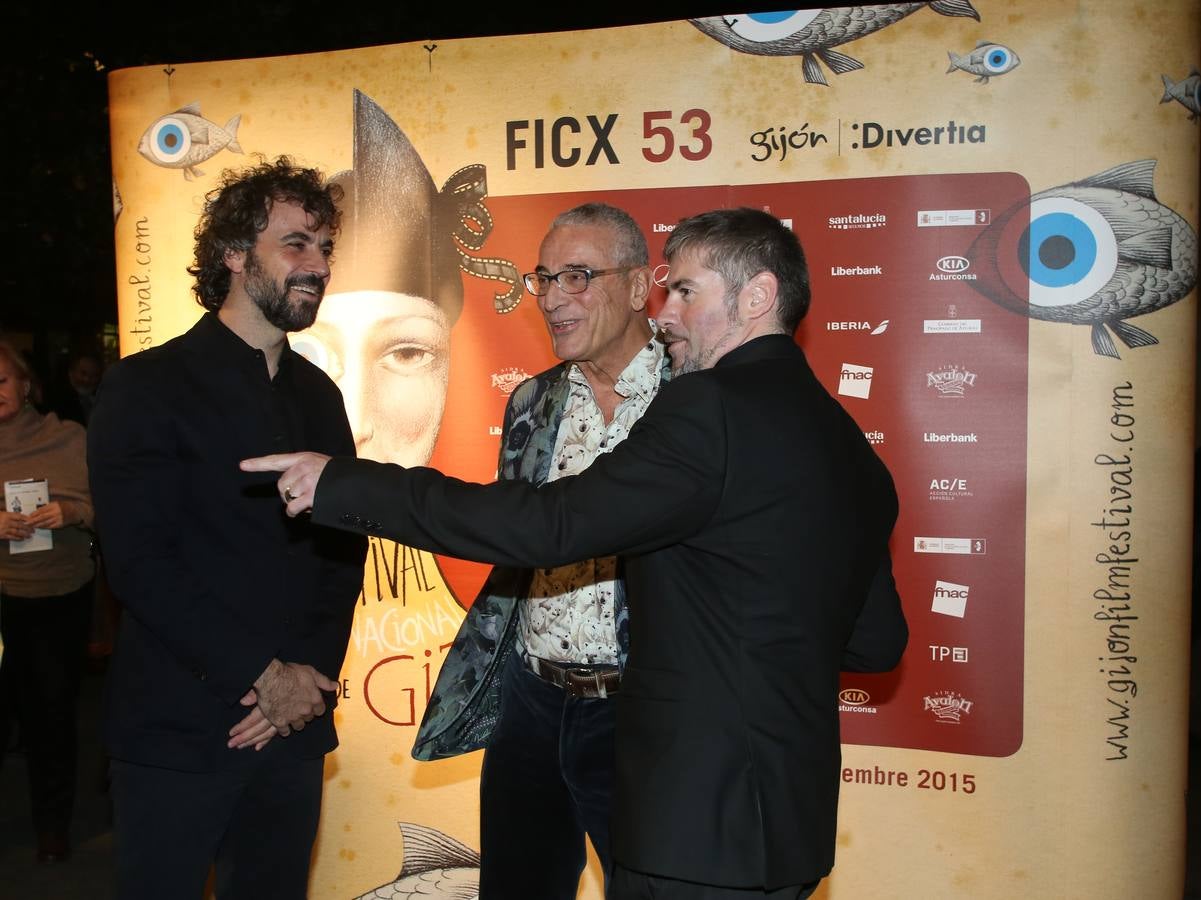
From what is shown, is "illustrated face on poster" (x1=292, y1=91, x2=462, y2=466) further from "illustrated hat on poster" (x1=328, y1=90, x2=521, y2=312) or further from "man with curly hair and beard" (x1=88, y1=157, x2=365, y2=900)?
"man with curly hair and beard" (x1=88, y1=157, x2=365, y2=900)

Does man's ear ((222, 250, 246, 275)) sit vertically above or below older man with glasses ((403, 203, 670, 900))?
above

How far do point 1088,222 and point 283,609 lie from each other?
90.2 inches

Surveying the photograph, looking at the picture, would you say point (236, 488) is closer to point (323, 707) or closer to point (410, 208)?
point (323, 707)

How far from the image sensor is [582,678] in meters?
2.41

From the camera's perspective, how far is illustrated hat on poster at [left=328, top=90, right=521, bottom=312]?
135 inches

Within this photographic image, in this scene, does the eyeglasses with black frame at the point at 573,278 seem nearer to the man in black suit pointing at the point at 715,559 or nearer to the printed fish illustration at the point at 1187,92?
the man in black suit pointing at the point at 715,559

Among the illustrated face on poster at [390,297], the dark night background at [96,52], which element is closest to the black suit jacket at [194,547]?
the illustrated face on poster at [390,297]

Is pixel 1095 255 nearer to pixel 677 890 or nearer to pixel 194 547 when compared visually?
pixel 677 890

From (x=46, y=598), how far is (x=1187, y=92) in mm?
3961

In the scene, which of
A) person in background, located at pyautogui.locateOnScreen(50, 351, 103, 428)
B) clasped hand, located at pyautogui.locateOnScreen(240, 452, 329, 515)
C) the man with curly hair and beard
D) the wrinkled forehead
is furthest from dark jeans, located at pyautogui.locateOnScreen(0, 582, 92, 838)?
person in background, located at pyautogui.locateOnScreen(50, 351, 103, 428)

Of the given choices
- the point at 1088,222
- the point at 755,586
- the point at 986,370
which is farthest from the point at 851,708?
the point at 755,586

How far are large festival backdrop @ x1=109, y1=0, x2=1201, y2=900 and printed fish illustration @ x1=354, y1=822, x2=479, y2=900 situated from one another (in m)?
0.01

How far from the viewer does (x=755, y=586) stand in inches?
65.6

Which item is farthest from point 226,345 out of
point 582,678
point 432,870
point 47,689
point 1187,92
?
point 1187,92
